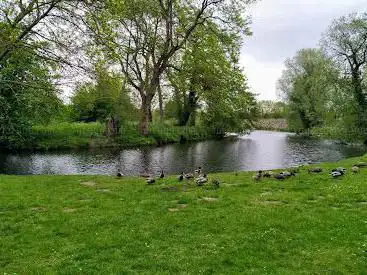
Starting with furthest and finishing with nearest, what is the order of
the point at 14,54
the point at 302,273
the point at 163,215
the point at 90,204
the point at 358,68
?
1. the point at 358,68
2. the point at 14,54
3. the point at 90,204
4. the point at 163,215
5. the point at 302,273

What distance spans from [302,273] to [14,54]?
14260mm

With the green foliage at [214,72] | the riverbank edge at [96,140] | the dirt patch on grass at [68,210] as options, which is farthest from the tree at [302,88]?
the dirt patch on grass at [68,210]

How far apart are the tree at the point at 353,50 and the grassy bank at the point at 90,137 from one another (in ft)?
81.7

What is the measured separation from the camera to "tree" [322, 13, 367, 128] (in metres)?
47.2

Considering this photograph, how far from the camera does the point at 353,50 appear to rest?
4884 cm

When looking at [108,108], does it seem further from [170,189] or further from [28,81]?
[28,81]

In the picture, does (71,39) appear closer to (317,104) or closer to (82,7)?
(82,7)

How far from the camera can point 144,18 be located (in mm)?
45406

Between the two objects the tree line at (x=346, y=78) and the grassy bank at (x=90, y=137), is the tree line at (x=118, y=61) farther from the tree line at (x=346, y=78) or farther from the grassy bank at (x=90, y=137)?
the tree line at (x=346, y=78)

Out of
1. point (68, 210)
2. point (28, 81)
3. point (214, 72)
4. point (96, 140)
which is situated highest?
point (214, 72)

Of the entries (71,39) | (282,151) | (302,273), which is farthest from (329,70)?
(302,273)

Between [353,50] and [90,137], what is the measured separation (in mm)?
36252

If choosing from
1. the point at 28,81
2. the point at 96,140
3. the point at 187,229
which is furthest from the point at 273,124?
the point at 187,229

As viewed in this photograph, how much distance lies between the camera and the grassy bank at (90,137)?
44028mm
